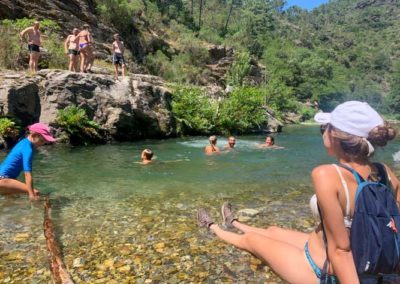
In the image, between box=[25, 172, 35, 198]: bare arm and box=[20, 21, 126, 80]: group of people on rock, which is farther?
box=[20, 21, 126, 80]: group of people on rock

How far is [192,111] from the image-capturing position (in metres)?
21.8

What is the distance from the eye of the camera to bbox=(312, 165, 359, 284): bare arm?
2.54 metres

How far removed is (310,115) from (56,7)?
114ft

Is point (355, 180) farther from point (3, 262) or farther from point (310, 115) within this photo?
point (310, 115)

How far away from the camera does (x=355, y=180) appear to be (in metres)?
2.63

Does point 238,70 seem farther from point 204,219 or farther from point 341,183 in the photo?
point 341,183

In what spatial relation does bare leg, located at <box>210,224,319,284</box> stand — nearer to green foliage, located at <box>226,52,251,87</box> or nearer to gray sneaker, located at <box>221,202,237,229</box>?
gray sneaker, located at <box>221,202,237,229</box>

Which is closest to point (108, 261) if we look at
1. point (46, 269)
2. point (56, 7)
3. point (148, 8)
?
point (46, 269)

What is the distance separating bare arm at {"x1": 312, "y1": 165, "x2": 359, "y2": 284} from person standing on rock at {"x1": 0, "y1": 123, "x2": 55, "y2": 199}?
16.5ft

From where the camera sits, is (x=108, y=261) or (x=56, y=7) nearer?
(x=108, y=261)

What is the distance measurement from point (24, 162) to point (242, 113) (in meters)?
19.3

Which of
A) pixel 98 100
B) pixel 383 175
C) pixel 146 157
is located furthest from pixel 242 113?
pixel 383 175

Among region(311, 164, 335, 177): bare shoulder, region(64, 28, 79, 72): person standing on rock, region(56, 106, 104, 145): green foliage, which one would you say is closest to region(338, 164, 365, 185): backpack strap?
region(311, 164, 335, 177): bare shoulder

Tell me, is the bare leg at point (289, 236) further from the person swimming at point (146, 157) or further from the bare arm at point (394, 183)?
the person swimming at point (146, 157)
